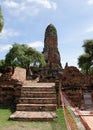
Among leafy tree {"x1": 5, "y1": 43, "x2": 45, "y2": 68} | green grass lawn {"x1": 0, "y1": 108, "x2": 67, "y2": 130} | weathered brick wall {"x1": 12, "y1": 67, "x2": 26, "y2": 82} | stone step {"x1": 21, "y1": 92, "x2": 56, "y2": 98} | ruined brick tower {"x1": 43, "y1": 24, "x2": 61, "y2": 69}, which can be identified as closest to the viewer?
green grass lawn {"x1": 0, "y1": 108, "x2": 67, "y2": 130}

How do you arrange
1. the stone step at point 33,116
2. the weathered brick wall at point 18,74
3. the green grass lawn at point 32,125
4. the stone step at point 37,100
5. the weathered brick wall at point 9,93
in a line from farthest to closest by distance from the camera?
the weathered brick wall at point 18,74
the weathered brick wall at point 9,93
the stone step at point 37,100
the stone step at point 33,116
the green grass lawn at point 32,125

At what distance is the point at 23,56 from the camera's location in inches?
1512

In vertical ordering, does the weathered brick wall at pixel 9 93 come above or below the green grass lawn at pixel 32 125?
above

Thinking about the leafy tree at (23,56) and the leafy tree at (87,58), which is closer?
the leafy tree at (23,56)

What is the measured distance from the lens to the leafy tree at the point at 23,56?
3809 centimetres

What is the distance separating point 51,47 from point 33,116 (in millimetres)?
40992

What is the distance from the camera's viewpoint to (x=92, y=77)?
13.7m

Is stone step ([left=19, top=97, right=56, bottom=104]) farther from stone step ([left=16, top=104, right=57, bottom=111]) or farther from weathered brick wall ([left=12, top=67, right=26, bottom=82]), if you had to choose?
weathered brick wall ([left=12, top=67, right=26, bottom=82])

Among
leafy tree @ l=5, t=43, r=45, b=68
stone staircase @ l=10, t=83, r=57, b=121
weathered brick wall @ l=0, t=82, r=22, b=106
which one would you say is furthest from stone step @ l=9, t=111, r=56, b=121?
leafy tree @ l=5, t=43, r=45, b=68

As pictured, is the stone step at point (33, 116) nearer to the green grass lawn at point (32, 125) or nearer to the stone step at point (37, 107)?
the green grass lawn at point (32, 125)

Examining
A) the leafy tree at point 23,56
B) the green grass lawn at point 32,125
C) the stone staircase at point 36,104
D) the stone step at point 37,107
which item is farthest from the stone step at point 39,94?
the leafy tree at point 23,56

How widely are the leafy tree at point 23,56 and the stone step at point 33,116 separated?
2706cm

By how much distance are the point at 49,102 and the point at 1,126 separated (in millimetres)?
3316

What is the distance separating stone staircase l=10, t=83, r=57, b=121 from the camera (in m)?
9.95
